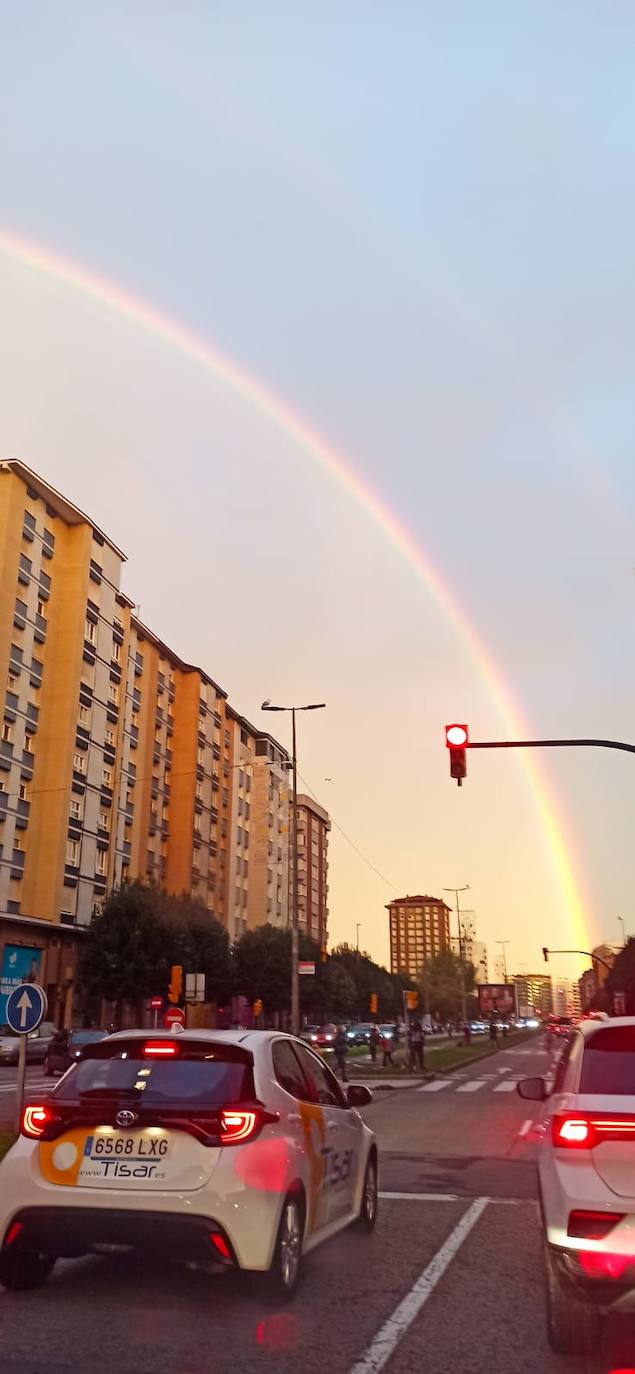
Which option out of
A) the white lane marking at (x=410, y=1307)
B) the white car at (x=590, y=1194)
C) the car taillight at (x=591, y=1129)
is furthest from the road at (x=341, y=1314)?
the car taillight at (x=591, y=1129)

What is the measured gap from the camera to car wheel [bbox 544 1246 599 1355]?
16.0 ft

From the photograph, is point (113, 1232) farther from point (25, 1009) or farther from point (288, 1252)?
point (25, 1009)

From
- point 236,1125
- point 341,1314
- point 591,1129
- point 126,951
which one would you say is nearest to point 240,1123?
point 236,1125

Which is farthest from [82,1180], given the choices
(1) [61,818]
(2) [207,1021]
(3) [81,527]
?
(3) [81,527]

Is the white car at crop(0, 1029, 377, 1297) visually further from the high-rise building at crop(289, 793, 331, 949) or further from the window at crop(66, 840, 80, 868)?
the high-rise building at crop(289, 793, 331, 949)

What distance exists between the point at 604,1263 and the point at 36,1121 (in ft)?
9.86

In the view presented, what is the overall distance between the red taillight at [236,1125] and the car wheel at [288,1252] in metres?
0.47

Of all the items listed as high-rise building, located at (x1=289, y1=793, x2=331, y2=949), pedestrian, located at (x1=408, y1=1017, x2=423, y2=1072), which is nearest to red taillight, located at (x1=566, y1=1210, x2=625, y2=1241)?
pedestrian, located at (x1=408, y1=1017, x2=423, y2=1072)

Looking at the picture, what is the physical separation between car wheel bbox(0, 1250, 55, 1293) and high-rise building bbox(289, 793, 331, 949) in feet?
329

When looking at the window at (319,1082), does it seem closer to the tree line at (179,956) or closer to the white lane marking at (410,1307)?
the white lane marking at (410,1307)

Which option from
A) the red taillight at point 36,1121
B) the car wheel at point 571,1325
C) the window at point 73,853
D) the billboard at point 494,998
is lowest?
the car wheel at point 571,1325

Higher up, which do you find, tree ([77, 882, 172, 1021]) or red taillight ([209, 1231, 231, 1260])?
tree ([77, 882, 172, 1021])

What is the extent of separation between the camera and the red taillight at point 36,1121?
558 cm

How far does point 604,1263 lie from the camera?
445 cm
